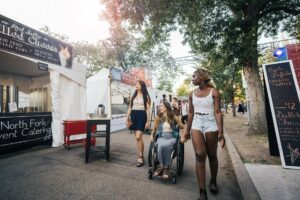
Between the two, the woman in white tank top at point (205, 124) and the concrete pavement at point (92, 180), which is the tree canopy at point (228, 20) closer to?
the concrete pavement at point (92, 180)

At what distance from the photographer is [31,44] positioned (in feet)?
23.5

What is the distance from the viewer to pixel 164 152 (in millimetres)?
4090

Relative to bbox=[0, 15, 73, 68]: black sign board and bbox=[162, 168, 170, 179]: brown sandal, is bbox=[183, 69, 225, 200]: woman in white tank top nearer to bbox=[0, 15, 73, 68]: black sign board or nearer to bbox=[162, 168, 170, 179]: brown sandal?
bbox=[162, 168, 170, 179]: brown sandal

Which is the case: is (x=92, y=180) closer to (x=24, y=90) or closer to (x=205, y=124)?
(x=205, y=124)

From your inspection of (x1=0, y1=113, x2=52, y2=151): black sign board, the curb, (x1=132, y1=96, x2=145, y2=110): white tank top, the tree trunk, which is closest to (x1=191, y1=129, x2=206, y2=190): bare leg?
the curb

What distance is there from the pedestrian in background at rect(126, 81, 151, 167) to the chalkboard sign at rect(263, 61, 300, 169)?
9.22 ft

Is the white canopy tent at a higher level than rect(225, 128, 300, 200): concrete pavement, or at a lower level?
higher

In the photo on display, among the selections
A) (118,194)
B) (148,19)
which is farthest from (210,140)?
(148,19)

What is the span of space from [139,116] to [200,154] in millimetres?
2370

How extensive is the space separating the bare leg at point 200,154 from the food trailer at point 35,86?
5837 millimetres

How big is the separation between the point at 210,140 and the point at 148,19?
7.85m

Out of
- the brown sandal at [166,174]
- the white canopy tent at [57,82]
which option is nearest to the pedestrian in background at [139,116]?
the brown sandal at [166,174]

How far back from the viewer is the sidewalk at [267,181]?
3236 millimetres

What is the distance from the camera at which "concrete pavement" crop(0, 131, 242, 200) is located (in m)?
3.53
